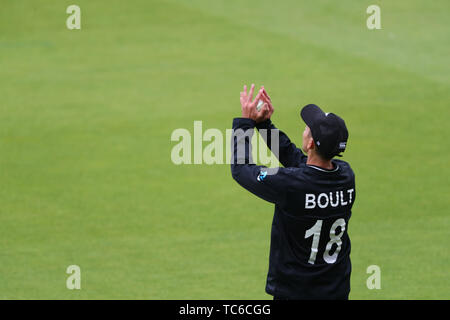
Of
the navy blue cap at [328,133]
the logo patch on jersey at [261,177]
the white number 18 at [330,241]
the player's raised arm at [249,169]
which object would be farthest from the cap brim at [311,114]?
the white number 18 at [330,241]

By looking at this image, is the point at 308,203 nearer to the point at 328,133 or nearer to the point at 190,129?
the point at 328,133

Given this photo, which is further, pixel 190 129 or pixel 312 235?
pixel 190 129

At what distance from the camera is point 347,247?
4.68 m

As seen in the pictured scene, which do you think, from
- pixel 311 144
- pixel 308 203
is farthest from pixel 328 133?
pixel 308 203

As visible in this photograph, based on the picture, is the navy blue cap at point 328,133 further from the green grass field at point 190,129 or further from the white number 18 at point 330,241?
the green grass field at point 190,129

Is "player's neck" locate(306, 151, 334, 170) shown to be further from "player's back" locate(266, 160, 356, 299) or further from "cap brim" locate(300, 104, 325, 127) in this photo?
"cap brim" locate(300, 104, 325, 127)

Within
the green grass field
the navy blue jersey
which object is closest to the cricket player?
the navy blue jersey

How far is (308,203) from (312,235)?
21cm

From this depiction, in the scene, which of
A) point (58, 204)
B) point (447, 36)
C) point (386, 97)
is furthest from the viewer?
point (447, 36)

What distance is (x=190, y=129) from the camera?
11656 millimetres

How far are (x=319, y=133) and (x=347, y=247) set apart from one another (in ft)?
2.42
